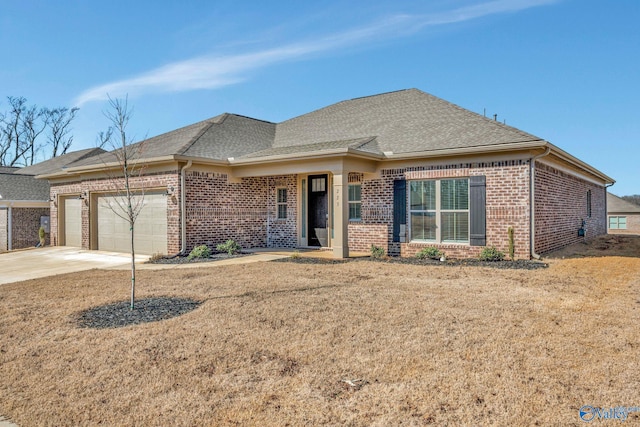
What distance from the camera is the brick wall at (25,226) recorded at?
63.1ft

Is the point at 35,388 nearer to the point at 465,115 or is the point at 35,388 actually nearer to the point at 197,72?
the point at 465,115

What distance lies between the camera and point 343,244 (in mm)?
11750

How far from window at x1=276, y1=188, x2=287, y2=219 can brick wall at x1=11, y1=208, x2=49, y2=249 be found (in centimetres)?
1200

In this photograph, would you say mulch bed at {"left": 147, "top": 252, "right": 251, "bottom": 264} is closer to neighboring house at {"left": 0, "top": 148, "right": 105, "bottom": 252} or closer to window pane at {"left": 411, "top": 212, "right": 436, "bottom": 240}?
window pane at {"left": 411, "top": 212, "right": 436, "bottom": 240}

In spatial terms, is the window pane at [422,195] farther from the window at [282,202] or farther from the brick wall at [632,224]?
the brick wall at [632,224]

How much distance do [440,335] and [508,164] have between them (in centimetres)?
733

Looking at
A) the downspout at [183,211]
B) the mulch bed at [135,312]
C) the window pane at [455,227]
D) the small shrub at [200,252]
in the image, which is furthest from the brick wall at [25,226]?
the window pane at [455,227]

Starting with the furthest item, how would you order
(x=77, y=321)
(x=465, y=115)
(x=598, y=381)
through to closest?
(x=465, y=115) → (x=77, y=321) → (x=598, y=381)

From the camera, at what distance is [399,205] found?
1224 centimetres

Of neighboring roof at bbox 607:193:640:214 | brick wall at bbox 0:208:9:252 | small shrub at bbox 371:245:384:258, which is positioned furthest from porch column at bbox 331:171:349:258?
neighboring roof at bbox 607:193:640:214

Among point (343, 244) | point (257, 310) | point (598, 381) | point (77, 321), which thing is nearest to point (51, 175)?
point (343, 244)

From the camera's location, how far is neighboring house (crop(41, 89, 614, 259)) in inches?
432

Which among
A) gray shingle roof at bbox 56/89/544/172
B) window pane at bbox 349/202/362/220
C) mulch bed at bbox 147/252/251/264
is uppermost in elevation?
gray shingle roof at bbox 56/89/544/172

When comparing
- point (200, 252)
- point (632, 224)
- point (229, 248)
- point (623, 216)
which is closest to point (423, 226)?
point (229, 248)
